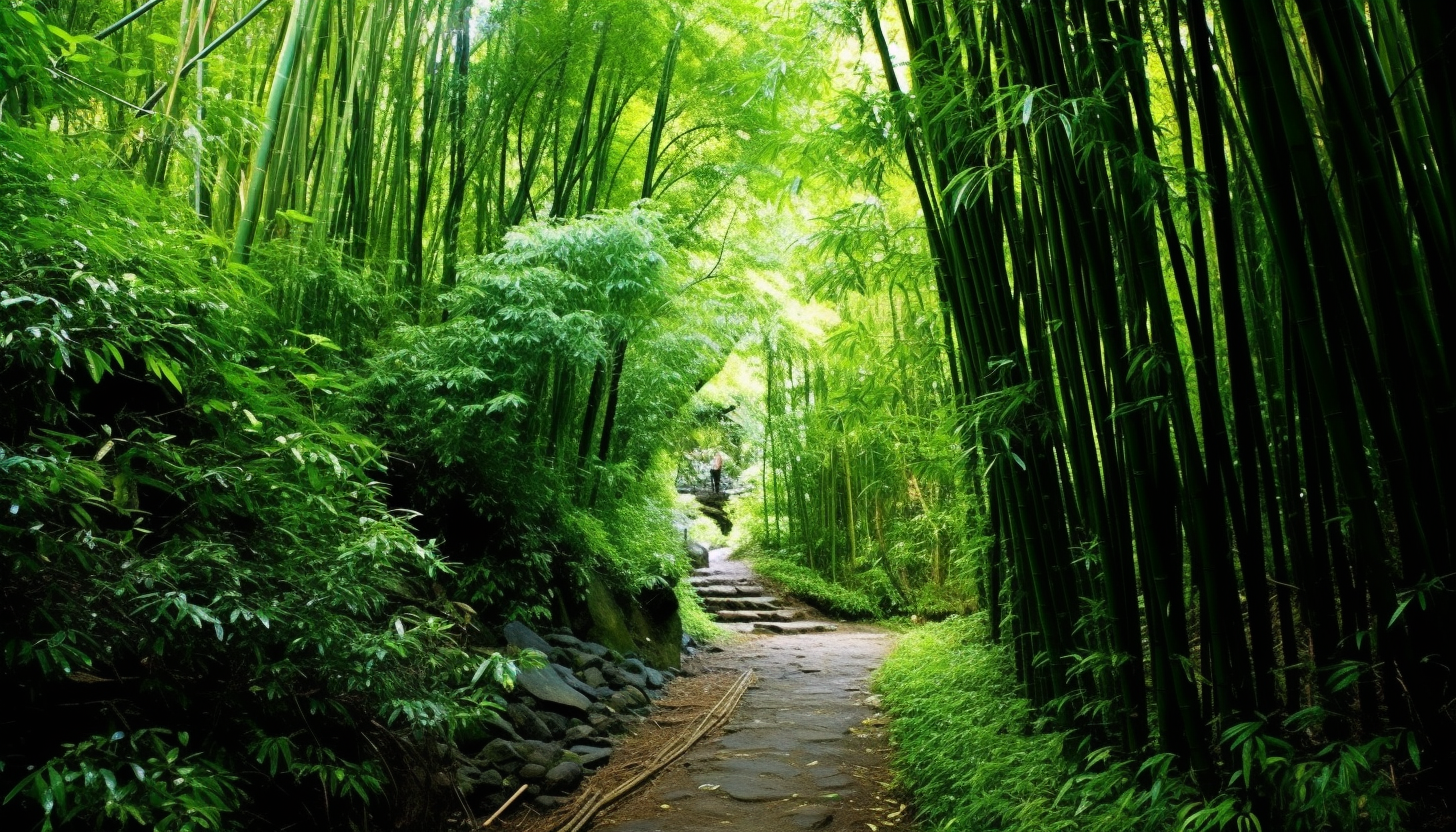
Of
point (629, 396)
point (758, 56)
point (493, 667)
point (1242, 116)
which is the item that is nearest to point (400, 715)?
point (493, 667)

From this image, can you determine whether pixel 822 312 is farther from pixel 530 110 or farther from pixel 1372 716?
pixel 1372 716

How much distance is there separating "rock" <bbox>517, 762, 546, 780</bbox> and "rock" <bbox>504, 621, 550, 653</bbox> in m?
0.84

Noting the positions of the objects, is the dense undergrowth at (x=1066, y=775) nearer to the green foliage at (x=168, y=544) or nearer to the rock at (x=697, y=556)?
the green foliage at (x=168, y=544)

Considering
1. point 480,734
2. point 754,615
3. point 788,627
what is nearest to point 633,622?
point 480,734

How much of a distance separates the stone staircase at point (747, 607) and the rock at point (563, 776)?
4.59 metres

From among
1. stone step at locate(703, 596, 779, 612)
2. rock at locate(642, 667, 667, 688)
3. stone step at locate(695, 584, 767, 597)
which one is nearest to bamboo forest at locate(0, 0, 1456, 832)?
rock at locate(642, 667, 667, 688)

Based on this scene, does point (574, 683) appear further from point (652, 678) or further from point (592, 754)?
point (652, 678)

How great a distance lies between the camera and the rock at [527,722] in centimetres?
300

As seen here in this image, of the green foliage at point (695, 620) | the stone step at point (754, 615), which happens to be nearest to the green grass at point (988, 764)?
the green foliage at point (695, 620)

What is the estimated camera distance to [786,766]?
3.07m

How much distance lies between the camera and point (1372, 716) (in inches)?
52.4

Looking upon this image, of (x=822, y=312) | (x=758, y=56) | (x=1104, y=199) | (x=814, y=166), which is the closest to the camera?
(x=1104, y=199)

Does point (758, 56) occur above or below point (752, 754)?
above

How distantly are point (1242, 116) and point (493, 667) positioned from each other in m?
2.23
